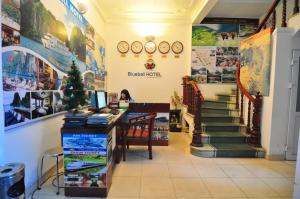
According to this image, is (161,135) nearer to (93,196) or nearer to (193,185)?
(193,185)

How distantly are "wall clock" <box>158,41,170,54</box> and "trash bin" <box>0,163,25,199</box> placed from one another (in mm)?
5530

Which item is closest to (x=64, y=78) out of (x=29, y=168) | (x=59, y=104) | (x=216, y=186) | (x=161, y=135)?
(x=59, y=104)

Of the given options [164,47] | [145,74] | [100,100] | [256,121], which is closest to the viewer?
[100,100]

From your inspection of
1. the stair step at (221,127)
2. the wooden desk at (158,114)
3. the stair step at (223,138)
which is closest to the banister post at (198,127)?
the stair step at (223,138)

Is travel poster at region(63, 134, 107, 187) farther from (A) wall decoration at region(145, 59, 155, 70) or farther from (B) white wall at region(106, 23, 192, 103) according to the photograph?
(A) wall decoration at region(145, 59, 155, 70)

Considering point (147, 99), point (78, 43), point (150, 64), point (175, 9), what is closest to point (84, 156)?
point (78, 43)

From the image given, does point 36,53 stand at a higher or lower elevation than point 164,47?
lower

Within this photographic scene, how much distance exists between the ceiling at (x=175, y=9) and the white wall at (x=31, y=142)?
134 inches

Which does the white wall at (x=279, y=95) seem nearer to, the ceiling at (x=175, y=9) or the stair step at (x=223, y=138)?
the stair step at (x=223, y=138)

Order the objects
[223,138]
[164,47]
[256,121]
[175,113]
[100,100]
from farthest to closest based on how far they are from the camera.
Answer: [164,47], [175,113], [223,138], [256,121], [100,100]

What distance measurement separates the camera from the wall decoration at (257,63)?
4.04 metres

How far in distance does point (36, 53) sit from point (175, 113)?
4.65 meters

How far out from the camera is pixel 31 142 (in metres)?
2.52

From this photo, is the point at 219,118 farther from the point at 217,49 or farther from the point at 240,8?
the point at 240,8
